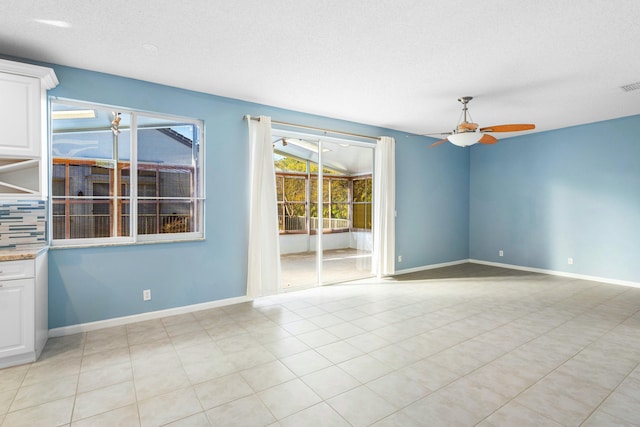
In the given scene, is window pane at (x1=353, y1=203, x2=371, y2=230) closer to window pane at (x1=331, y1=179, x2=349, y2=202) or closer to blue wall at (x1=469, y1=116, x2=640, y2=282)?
window pane at (x1=331, y1=179, x2=349, y2=202)

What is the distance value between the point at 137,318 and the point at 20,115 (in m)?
2.18

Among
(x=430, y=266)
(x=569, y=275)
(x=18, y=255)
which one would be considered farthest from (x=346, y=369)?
(x=569, y=275)

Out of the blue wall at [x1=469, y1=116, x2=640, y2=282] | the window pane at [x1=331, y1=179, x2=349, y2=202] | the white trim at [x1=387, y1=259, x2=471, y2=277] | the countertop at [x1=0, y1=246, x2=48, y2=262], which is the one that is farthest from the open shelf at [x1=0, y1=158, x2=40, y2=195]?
the blue wall at [x1=469, y1=116, x2=640, y2=282]

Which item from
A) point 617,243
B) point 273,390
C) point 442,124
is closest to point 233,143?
point 273,390

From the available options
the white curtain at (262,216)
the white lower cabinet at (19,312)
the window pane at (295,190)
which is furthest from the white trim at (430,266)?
the white lower cabinet at (19,312)

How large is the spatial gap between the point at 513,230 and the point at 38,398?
7.14 metres

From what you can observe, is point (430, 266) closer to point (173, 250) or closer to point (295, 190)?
point (295, 190)

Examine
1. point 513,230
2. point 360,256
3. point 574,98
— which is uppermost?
point 574,98

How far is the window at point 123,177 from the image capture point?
3.29m

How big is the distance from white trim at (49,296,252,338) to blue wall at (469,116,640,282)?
5240 mm

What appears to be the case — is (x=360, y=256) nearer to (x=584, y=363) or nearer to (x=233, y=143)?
(x=233, y=143)

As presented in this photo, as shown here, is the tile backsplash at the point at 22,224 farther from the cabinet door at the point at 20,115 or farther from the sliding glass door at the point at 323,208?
the sliding glass door at the point at 323,208

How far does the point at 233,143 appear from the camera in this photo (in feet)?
13.6

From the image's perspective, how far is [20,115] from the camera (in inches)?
106
